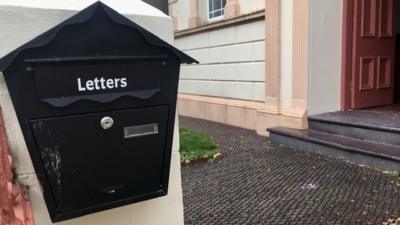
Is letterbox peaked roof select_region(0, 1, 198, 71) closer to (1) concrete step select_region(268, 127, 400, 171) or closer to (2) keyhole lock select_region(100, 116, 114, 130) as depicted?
(2) keyhole lock select_region(100, 116, 114, 130)

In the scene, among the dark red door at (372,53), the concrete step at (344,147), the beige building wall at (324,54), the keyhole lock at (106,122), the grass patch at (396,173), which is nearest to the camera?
the keyhole lock at (106,122)

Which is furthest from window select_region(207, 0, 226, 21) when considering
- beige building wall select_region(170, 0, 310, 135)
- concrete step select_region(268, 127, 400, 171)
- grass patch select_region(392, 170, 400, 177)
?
grass patch select_region(392, 170, 400, 177)

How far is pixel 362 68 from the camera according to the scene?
665 cm

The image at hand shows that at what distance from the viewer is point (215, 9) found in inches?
382

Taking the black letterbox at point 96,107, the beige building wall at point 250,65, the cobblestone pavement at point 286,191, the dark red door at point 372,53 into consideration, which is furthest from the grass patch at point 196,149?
the black letterbox at point 96,107

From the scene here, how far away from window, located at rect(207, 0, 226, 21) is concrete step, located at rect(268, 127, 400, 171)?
3848 mm

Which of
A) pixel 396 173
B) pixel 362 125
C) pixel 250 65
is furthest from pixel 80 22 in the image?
pixel 250 65

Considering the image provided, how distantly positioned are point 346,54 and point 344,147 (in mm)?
1869

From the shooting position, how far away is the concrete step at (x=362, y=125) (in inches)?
205

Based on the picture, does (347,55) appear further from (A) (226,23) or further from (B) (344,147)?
(A) (226,23)

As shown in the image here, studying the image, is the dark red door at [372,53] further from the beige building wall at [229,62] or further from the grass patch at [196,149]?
the grass patch at [196,149]

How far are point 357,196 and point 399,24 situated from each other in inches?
246

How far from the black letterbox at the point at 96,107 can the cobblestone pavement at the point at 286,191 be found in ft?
6.44

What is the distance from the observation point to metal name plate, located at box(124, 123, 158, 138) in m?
1.68
